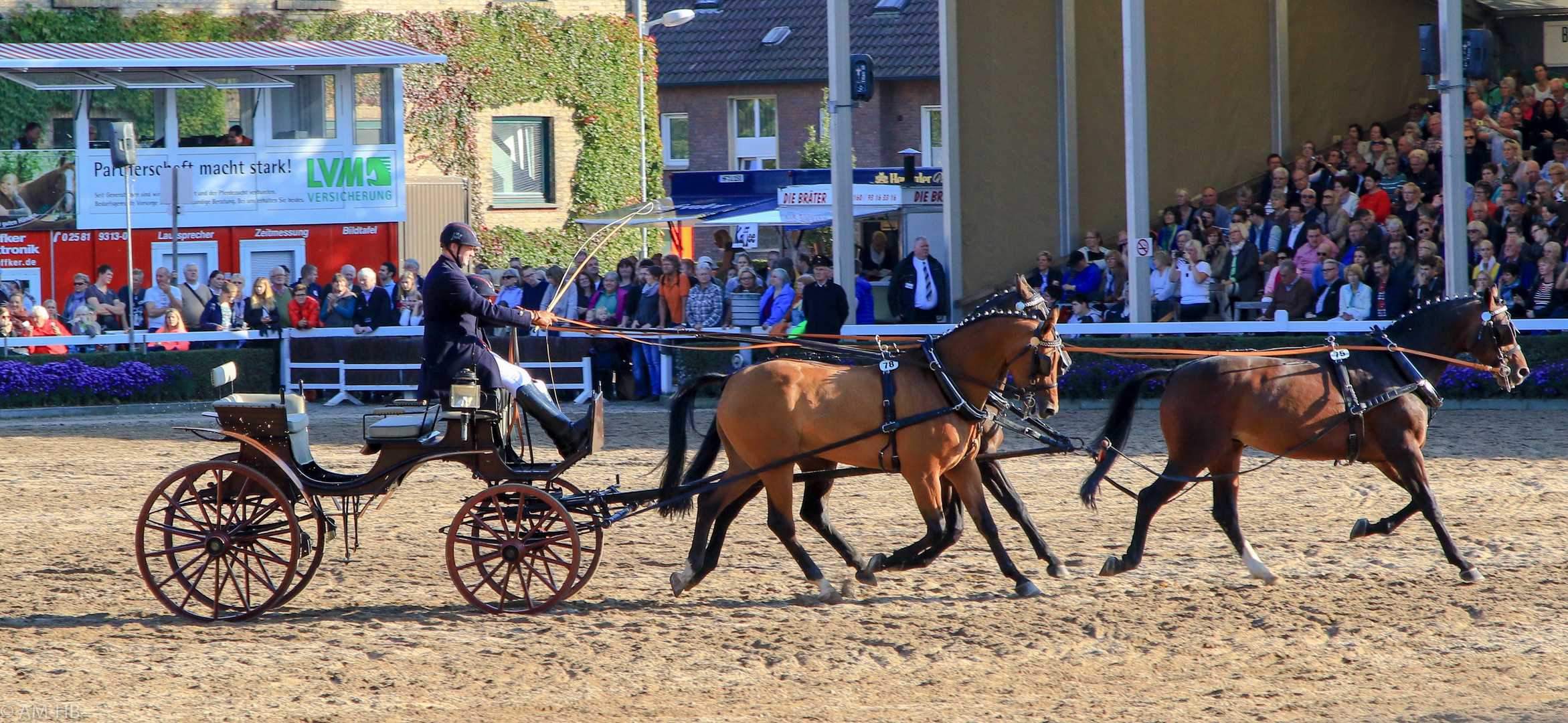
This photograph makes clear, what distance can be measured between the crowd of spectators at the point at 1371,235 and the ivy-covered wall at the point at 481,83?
526 inches

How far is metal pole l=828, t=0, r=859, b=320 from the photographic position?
17.9 meters

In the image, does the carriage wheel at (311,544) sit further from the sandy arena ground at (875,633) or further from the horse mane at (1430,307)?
the horse mane at (1430,307)

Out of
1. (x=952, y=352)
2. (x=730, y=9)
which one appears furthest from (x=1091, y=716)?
(x=730, y=9)

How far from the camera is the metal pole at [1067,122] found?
19906 mm

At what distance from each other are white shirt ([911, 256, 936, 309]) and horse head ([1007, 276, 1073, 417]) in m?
9.83

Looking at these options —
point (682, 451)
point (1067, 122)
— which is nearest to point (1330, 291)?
point (1067, 122)

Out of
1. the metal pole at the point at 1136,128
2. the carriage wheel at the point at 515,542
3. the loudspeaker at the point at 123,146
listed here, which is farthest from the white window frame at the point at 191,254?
the carriage wheel at the point at 515,542

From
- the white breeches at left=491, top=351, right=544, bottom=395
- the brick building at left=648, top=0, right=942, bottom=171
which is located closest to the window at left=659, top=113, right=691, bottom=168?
the brick building at left=648, top=0, right=942, bottom=171

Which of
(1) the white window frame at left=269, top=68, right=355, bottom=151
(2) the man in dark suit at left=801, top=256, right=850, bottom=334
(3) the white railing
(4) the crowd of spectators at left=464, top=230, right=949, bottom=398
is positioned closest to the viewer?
(2) the man in dark suit at left=801, top=256, right=850, bottom=334

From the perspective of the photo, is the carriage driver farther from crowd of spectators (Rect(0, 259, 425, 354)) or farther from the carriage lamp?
crowd of spectators (Rect(0, 259, 425, 354))

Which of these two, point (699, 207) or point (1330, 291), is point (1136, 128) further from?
point (699, 207)

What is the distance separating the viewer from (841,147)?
709 inches

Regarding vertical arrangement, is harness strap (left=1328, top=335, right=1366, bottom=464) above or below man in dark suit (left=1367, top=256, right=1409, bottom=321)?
below

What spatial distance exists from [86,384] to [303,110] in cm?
785
